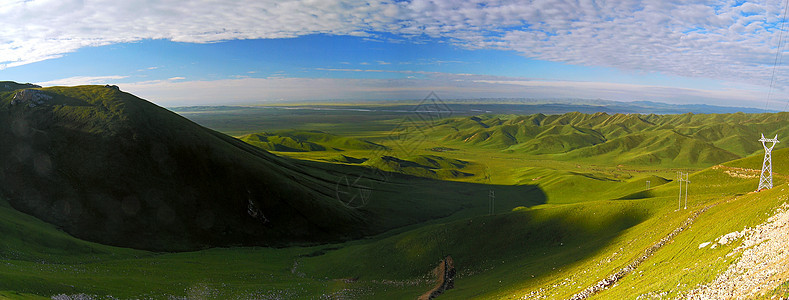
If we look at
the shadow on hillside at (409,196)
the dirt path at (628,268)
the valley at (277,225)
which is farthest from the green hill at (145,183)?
the dirt path at (628,268)

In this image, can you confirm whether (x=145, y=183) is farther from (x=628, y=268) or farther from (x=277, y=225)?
(x=628, y=268)

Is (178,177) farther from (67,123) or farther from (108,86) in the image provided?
(108,86)

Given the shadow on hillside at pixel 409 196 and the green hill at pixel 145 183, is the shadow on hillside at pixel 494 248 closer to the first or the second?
the green hill at pixel 145 183

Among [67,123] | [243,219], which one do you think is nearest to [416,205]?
Answer: [243,219]

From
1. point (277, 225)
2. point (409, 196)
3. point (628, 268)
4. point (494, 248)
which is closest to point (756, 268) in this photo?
point (628, 268)

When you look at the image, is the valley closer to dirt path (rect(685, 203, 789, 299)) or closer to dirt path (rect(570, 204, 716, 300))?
dirt path (rect(570, 204, 716, 300))

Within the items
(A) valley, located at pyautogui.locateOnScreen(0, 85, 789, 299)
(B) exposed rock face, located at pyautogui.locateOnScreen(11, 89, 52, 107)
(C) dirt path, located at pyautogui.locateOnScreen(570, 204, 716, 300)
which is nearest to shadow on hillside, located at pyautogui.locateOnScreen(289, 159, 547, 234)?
(A) valley, located at pyautogui.locateOnScreen(0, 85, 789, 299)

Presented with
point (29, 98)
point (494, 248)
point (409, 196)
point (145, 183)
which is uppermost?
point (29, 98)
